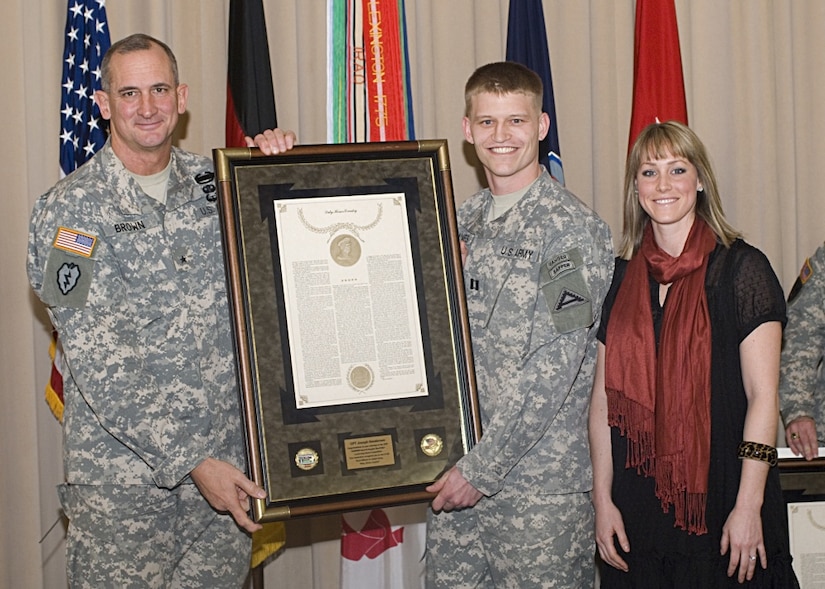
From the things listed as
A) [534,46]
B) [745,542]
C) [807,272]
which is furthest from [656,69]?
[745,542]

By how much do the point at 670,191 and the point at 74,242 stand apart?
5.87 feet

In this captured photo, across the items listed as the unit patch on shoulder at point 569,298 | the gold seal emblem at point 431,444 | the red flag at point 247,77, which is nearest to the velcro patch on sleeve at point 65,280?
the gold seal emblem at point 431,444

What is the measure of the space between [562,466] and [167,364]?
4.04ft

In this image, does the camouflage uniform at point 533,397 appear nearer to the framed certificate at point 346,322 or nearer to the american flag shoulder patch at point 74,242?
the framed certificate at point 346,322

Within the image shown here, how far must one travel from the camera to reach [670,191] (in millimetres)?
2844

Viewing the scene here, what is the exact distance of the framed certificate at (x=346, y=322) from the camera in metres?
2.71

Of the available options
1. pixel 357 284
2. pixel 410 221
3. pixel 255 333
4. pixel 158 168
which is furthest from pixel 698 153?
pixel 158 168

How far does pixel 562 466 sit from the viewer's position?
277 cm

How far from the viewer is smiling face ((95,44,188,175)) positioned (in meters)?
2.82

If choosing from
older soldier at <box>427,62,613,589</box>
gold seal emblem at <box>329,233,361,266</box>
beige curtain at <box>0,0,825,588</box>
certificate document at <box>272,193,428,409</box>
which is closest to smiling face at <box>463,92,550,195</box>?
older soldier at <box>427,62,613,589</box>

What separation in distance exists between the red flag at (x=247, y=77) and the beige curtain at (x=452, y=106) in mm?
236

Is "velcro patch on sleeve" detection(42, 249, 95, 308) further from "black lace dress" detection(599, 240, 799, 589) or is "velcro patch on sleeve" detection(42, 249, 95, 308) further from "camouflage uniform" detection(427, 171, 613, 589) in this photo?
"black lace dress" detection(599, 240, 799, 589)

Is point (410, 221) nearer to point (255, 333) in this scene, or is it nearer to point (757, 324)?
point (255, 333)

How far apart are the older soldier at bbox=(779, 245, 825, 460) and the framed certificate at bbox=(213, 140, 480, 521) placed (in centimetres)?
146
